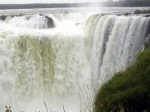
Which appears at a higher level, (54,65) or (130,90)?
(130,90)

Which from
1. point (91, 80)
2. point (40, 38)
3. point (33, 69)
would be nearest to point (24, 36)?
point (40, 38)

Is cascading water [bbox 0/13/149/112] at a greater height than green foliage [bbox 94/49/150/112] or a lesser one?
lesser

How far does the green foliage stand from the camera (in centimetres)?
833

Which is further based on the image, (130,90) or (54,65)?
(54,65)

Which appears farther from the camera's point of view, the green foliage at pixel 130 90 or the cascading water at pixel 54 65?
the cascading water at pixel 54 65

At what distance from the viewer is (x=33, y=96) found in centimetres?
1641

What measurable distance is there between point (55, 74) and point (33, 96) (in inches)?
63.5

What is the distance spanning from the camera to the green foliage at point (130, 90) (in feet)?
27.3

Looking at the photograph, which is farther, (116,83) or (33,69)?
(33,69)

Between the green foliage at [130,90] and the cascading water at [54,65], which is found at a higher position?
the green foliage at [130,90]

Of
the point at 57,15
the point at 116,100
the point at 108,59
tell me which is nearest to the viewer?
the point at 116,100

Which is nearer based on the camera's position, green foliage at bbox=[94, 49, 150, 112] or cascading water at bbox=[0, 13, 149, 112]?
green foliage at bbox=[94, 49, 150, 112]

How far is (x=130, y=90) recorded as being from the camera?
8.78 meters

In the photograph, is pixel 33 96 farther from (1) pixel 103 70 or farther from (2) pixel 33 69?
(1) pixel 103 70
